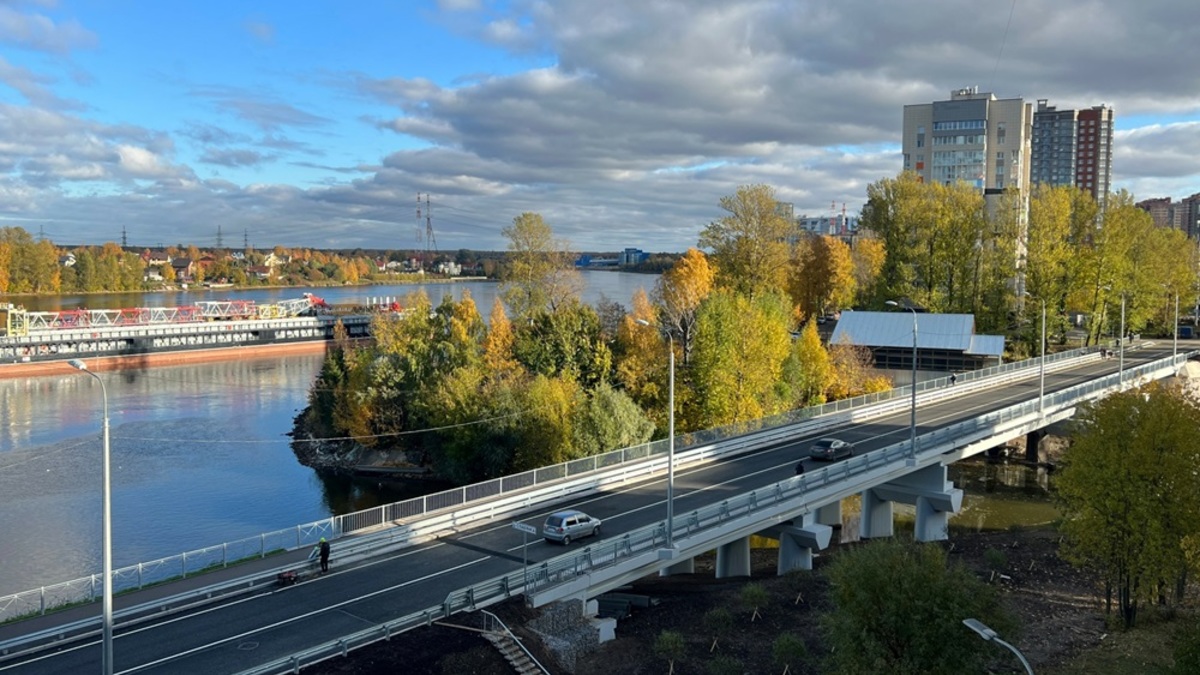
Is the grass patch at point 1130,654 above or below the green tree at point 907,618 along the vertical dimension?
below

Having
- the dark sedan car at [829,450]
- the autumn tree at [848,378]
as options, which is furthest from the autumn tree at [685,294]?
the dark sedan car at [829,450]

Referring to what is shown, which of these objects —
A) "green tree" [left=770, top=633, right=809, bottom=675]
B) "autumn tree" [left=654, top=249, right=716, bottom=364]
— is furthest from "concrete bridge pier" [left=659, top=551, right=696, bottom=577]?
"autumn tree" [left=654, top=249, right=716, bottom=364]

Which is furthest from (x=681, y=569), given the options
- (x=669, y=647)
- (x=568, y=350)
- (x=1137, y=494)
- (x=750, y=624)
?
(x=568, y=350)

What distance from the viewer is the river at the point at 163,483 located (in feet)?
114

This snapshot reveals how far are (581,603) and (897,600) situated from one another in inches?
341

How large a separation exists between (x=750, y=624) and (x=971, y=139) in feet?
292

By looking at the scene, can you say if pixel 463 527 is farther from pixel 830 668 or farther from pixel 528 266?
pixel 528 266

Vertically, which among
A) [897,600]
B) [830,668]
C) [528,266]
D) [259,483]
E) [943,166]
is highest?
[943,166]

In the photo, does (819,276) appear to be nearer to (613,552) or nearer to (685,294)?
(685,294)

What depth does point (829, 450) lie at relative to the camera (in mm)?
34625

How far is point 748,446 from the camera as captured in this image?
3856 centimetres

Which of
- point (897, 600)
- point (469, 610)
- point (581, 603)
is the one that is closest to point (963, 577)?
point (897, 600)

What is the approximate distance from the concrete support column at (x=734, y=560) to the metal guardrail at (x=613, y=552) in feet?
10.3

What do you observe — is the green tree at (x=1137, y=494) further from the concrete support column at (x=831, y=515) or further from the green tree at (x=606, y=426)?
the green tree at (x=606, y=426)
